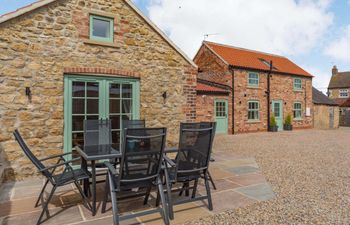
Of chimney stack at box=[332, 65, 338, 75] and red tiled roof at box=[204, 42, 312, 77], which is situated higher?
chimney stack at box=[332, 65, 338, 75]

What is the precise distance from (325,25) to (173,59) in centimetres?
1203

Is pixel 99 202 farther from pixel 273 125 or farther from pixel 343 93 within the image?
pixel 343 93

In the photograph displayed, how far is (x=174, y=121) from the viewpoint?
267 inches

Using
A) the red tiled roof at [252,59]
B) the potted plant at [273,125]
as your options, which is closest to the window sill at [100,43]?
the red tiled roof at [252,59]

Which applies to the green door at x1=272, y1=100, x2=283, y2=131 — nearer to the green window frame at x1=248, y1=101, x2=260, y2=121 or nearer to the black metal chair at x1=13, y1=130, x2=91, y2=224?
the green window frame at x1=248, y1=101, x2=260, y2=121

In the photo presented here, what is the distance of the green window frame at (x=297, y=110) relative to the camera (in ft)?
63.5

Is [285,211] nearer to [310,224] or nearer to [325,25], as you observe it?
[310,224]

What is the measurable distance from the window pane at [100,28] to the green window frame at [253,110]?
12805mm

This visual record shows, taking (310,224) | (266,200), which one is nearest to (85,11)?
(266,200)

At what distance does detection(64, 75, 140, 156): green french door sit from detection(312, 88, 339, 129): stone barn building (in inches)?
810

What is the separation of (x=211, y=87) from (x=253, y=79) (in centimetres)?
334

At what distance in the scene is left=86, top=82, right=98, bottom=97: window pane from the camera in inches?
220

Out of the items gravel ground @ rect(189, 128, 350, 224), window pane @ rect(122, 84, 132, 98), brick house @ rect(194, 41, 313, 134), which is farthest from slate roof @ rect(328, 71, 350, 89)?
window pane @ rect(122, 84, 132, 98)

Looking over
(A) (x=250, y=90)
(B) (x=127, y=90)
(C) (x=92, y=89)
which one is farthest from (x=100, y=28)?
(A) (x=250, y=90)
